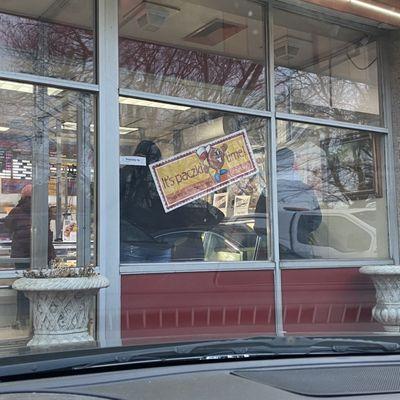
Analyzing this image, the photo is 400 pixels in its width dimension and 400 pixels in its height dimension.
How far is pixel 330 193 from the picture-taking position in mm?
7137

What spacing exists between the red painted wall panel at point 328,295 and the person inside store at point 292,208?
28 cm

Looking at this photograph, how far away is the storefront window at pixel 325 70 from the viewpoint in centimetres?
688

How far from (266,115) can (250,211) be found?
1071 millimetres

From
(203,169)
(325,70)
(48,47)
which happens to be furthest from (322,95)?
(48,47)

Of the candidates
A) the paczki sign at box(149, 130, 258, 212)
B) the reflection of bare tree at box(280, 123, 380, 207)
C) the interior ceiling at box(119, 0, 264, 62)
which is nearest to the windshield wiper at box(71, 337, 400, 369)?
the paczki sign at box(149, 130, 258, 212)

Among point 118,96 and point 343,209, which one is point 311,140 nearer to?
point 343,209

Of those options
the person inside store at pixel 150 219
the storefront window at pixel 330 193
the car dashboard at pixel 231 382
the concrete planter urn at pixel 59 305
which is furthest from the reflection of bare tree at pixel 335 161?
the car dashboard at pixel 231 382

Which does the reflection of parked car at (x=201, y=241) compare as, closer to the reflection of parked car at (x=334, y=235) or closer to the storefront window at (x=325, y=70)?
the reflection of parked car at (x=334, y=235)

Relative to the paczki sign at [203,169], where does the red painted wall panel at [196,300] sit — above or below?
below

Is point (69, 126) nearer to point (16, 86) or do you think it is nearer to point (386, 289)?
point (16, 86)

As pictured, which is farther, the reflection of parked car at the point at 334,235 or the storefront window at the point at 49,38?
the reflection of parked car at the point at 334,235

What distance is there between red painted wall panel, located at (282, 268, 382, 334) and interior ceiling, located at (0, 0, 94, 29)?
10.8 ft

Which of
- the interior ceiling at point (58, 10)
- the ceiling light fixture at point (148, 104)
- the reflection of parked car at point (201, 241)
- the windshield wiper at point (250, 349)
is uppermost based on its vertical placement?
the interior ceiling at point (58, 10)

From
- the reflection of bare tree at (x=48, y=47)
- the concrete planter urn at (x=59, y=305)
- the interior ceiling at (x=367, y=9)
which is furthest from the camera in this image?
the interior ceiling at (x=367, y=9)
